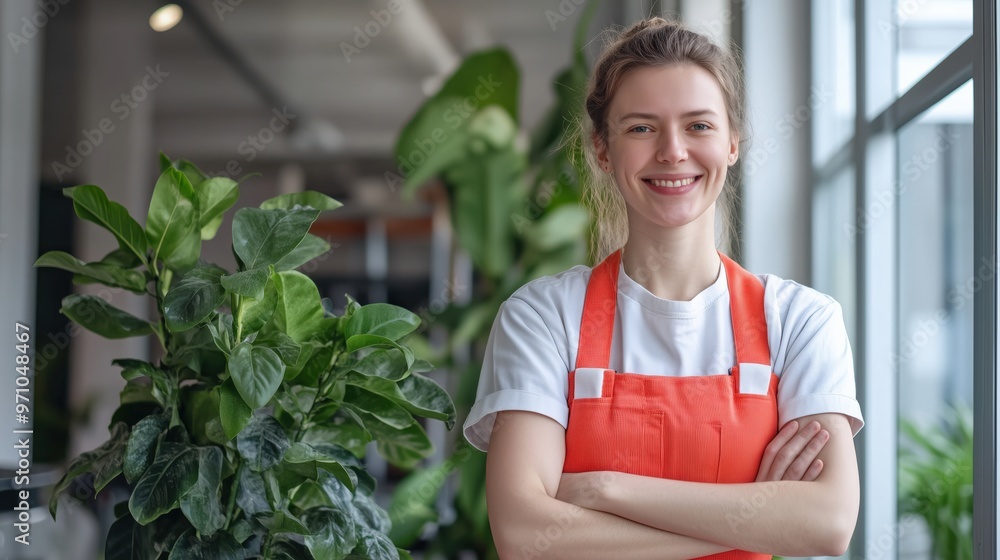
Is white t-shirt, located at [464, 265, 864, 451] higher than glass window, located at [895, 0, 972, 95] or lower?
lower

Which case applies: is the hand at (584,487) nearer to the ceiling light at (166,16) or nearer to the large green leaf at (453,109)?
the large green leaf at (453,109)

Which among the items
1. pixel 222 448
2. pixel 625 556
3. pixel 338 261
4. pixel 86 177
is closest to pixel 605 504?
pixel 625 556

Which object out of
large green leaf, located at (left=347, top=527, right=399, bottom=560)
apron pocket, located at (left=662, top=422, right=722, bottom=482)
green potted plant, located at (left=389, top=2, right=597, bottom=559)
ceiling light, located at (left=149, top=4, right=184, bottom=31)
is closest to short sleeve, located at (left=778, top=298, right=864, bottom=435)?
apron pocket, located at (left=662, top=422, right=722, bottom=482)

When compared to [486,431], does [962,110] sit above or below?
above

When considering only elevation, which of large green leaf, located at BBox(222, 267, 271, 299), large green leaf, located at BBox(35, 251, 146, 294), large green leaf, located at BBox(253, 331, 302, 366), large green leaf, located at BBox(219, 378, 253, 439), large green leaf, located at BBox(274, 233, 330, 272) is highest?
large green leaf, located at BBox(274, 233, 330, 272)

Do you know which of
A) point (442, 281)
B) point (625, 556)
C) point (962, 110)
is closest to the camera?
point (625, 556)

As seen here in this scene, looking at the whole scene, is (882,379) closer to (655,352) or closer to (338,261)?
(655,352)

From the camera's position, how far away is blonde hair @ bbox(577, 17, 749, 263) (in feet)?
4.56

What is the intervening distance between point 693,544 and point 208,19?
5.15 meters

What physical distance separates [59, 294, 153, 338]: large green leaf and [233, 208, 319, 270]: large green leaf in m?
0.31

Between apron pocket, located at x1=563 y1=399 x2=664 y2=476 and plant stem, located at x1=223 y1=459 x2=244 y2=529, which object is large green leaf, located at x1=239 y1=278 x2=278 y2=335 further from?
apron pocket, located at x1=563 y1=399 x2=664 y2=476

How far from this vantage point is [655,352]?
1.40 meters

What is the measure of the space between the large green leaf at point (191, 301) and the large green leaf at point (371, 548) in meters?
0.49

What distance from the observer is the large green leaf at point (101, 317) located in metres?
1.53
